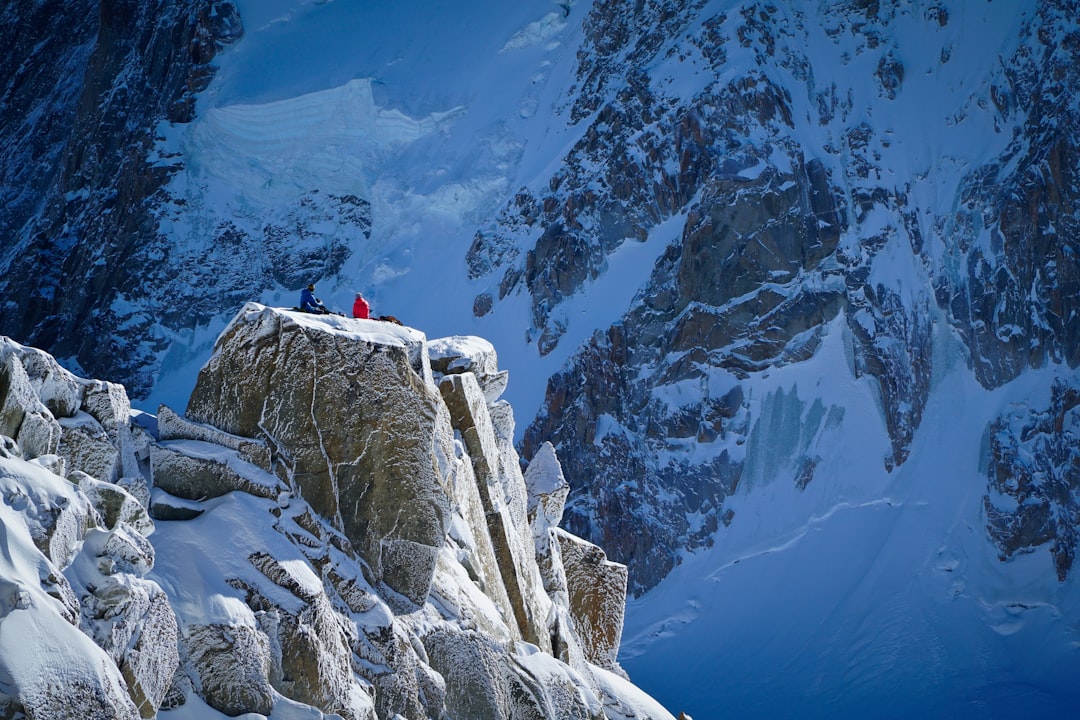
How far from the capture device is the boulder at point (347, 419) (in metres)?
17.4

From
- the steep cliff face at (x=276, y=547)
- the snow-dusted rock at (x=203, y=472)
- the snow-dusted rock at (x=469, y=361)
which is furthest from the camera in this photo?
the snow-dusted rock at (x=469, y=361)

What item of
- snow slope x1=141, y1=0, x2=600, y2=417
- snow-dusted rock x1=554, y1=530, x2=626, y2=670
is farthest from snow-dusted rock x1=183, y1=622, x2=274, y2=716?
snow slope x1=141, y1=0, x2=600, y2=417

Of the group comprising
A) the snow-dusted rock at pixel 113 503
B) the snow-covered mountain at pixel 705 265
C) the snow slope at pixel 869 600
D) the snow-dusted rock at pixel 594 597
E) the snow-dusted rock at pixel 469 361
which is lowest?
the snow-dusted rock at pixel 113 503

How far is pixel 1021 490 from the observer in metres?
80.8

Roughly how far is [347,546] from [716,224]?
75.5 metres

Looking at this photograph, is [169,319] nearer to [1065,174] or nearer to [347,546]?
[1065,174]

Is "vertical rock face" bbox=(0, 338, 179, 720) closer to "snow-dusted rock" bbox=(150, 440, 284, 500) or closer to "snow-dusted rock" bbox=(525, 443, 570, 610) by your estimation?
"snow-dusted rock" bbox=(150, 440, 284, 500)

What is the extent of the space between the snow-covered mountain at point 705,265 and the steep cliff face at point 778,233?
0.25 meters

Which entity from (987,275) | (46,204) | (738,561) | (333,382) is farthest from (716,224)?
(333,382)

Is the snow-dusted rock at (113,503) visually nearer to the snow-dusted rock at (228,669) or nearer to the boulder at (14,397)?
the boulder at (14,397)

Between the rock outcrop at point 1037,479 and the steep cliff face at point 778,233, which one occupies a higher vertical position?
the steep cliff face at point 778,233

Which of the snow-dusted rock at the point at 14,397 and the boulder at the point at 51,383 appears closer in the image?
the snow-dusted rock at the point at 14,397

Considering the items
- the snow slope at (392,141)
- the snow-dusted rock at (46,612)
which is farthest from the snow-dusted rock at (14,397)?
the snow slope at (392,141)

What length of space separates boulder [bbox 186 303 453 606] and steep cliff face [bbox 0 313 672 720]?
30mm
